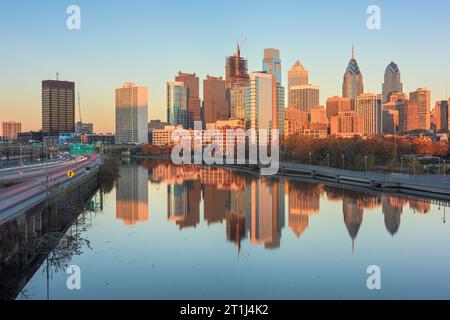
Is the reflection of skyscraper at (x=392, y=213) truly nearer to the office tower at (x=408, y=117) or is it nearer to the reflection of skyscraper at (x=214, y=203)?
the reflection of skyscraper at (x=214, y=203)

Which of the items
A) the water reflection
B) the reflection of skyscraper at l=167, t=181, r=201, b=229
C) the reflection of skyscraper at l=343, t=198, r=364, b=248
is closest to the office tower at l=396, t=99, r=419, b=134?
the water reflection

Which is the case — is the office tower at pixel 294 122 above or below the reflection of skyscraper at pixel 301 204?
above

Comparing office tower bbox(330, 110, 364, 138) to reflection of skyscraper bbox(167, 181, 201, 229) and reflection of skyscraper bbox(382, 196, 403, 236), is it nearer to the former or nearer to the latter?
reflection of skyscraper bbox(167, 181, 201, 229)

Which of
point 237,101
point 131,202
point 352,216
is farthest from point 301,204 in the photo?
point 237,101

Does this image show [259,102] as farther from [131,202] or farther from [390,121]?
[131,202]

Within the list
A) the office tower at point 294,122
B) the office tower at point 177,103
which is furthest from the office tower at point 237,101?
the office tower at point 177,103

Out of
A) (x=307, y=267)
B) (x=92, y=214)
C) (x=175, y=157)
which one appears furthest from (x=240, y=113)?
(x=307, y=267)
